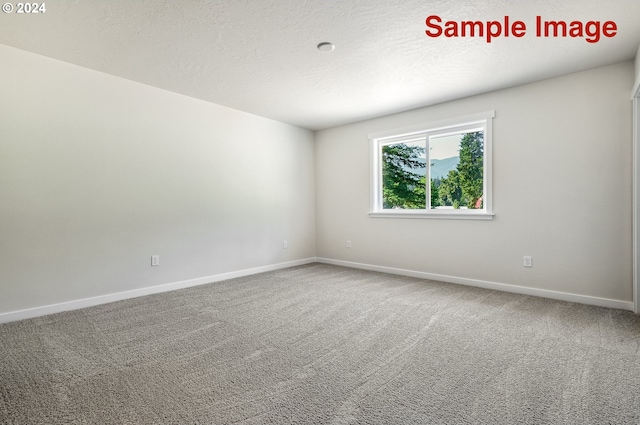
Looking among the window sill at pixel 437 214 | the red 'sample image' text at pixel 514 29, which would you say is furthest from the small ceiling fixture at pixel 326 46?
the window sill at pixel 437 214

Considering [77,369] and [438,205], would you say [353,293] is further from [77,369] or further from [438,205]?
[77,369]

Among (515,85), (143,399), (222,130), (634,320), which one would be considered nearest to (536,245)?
(634,320)

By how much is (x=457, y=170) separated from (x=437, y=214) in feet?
2.09

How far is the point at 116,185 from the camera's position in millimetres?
3348

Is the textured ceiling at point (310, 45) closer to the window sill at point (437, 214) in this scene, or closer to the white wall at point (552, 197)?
the white wall at point (552, 197)

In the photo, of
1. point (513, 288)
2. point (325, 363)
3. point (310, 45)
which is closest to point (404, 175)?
point (513, 288)

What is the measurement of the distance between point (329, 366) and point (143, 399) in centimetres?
102

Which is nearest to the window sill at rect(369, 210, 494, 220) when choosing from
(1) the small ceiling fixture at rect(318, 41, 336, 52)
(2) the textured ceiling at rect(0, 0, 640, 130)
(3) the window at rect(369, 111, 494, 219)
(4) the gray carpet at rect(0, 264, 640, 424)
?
(3) the window at rect(369, 111, 494, 219)

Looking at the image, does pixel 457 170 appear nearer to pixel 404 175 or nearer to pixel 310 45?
pixel 404 175

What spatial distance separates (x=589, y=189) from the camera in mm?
3141

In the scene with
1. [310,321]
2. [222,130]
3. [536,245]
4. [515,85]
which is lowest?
[310,321]

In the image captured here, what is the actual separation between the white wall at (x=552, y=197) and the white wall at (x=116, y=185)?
8.09ft

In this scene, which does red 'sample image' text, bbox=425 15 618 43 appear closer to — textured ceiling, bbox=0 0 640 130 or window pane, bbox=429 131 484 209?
textured ceiling, bbox=0 0 640 130

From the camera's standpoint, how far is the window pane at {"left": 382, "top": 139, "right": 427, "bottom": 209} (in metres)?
4.54
